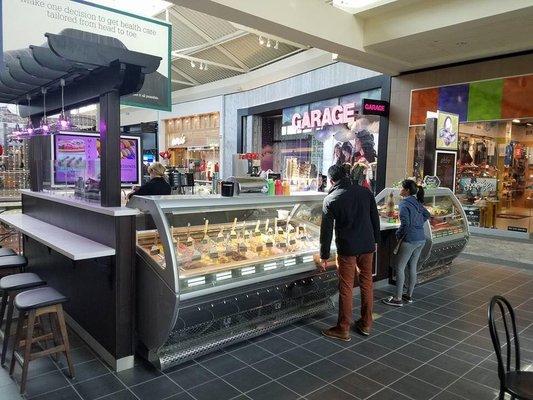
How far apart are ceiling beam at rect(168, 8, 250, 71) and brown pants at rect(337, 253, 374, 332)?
35.9 feet

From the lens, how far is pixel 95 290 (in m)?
3.63

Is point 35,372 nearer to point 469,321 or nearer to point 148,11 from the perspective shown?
point 469,321

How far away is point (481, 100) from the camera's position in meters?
8.19

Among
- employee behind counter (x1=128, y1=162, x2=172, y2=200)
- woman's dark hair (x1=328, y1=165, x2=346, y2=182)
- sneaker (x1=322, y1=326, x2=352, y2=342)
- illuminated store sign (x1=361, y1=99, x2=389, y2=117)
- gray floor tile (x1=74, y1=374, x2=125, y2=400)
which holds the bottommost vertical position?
gray floor tile (x1=74, y1=374, x2=125, y2=400)

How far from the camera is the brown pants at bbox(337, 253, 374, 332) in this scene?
392 centimetres

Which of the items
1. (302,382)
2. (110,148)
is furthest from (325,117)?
(302,382)

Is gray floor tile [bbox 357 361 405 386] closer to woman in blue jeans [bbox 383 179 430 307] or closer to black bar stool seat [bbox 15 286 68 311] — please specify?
woman in blue jeans [bbox 383 179 430 307]

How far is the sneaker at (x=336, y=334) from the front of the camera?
12.9 ft

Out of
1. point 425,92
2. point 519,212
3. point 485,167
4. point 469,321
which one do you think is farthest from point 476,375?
point 425,92

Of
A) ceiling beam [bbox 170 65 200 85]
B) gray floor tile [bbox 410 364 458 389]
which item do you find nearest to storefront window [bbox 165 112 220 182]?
ceiling beam [bbox 170 65 200 85]

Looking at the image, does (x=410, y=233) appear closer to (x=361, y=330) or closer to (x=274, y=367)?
(x=361, y=330)

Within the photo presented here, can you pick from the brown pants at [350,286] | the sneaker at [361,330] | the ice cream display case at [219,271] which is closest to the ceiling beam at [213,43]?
the ice cream display case at [219,271]

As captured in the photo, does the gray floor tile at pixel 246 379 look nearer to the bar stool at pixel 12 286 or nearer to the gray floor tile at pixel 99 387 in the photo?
the gray floor tile at pixel 99 387

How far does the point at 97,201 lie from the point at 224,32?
11.4m
